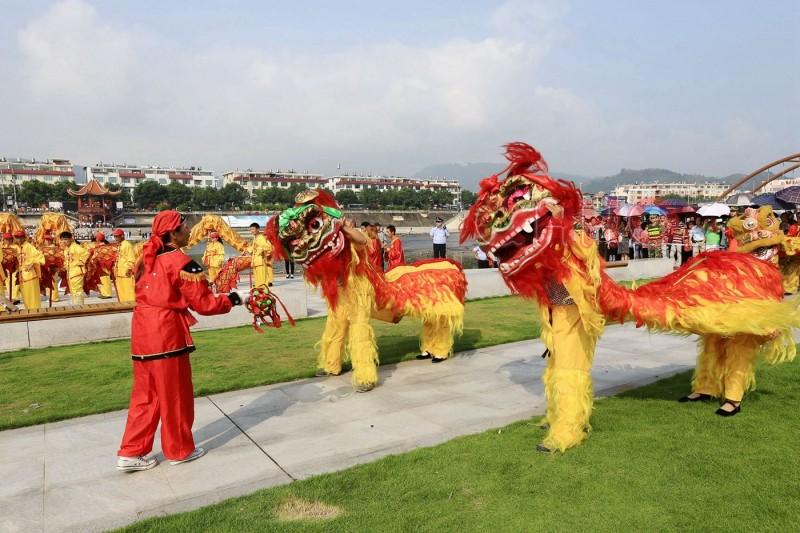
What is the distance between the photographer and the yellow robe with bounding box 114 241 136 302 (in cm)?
1127

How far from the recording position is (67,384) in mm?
5875

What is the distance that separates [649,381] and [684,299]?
1.72m

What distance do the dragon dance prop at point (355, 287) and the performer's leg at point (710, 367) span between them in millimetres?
2578

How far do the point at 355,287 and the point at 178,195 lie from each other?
81.9m

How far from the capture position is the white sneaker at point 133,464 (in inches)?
147

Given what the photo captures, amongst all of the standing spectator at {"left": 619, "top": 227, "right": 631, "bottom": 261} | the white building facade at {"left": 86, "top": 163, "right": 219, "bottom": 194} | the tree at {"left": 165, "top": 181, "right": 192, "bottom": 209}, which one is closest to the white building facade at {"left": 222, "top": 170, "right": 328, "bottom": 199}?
the white building facade at {"left": 86, "top": 163, "right": 219, "bottom": 194}

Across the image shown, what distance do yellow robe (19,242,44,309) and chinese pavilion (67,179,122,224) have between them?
56.0 metres

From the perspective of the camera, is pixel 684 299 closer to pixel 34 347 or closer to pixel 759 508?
pixel 759 508

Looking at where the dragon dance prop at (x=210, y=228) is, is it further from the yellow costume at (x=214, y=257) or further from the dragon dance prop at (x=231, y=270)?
the dragon dance prop at (x=231, y=270)

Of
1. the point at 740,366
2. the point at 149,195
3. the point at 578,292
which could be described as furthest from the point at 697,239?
the point at 149,195

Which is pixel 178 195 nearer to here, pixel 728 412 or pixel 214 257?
pixel 214 257

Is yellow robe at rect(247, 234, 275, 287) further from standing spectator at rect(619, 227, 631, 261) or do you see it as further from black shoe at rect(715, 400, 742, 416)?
standing spectator at rect(619, 227, 631, 261)

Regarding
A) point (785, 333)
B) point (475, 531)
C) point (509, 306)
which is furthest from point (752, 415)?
point (509, 306)

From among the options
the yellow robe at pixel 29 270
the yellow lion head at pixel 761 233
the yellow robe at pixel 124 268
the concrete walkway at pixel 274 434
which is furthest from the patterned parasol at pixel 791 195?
the yellow robe at pixel 29 270
